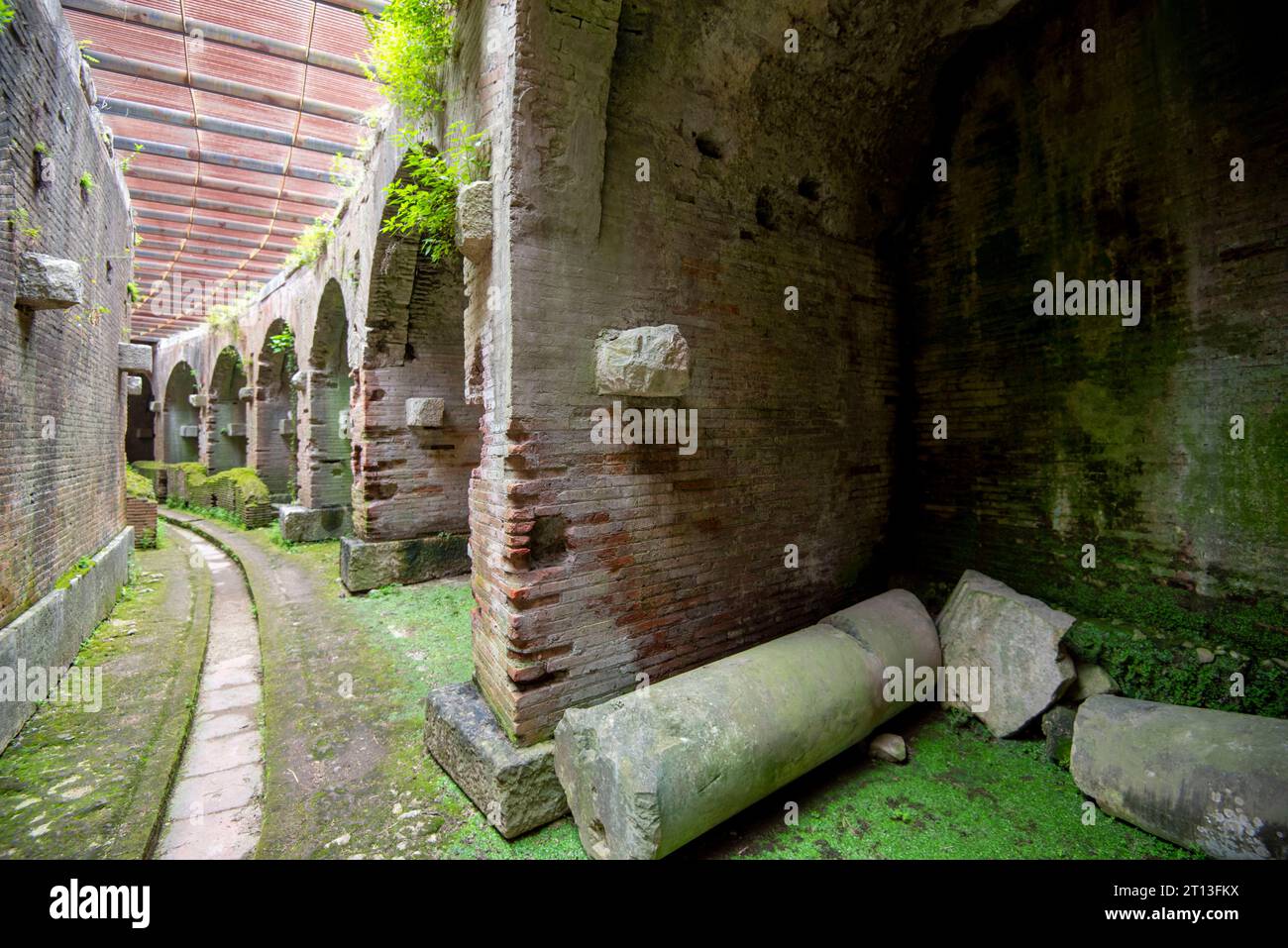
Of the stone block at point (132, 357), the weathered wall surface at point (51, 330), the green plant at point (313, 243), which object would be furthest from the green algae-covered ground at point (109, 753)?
the green plant at point (313, 243)

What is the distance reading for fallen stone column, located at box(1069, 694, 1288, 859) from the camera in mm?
2588

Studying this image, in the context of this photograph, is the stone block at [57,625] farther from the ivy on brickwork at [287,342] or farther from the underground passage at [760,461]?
the ivy on brickwork at [287,342]

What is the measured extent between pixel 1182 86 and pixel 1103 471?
2618mm

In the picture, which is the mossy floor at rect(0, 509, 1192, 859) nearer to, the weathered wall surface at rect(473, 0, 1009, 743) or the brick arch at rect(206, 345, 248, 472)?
the weathered wall surface at rect(473, 0, 1009, 743)

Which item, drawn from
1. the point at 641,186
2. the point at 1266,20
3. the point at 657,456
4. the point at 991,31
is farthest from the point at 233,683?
the point at 1266,20

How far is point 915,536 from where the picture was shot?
539 centimetres

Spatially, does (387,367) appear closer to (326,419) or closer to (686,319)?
(326,419)

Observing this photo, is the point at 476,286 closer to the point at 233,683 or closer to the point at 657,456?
the point at 657,456

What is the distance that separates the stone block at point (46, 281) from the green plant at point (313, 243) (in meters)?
4.15

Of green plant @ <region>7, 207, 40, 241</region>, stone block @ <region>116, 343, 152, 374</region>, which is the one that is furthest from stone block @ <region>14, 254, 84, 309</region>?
stone block @ <region>116, 343, 152, 374</region>

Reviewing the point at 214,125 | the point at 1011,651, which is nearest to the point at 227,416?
the point at 214,125

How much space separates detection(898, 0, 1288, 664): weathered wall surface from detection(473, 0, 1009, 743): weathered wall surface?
2.45 ft

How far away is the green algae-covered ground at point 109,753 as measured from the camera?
3041mm

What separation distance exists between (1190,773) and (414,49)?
6.60 m
